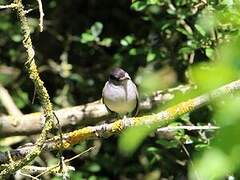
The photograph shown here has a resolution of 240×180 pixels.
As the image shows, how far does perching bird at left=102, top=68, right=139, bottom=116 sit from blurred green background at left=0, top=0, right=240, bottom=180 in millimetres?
103

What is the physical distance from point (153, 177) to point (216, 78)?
3.81 meters

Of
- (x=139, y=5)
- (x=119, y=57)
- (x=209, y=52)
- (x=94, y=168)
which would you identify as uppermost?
(x=139, y=5)

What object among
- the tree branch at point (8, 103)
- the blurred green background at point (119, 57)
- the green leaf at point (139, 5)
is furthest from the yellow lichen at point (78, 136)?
the tree branch at point (8, 103)

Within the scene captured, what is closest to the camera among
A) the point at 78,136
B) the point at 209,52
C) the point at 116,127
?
the point at 116,127

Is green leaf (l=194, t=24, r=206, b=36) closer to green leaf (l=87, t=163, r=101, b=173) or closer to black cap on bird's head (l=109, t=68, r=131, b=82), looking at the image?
black cap on bird's head (l=109, t=68, r=131, b=82)

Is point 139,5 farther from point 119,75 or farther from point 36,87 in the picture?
point 36,87

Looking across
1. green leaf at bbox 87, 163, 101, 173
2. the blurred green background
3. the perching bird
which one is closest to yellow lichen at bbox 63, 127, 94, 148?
the blurred green background

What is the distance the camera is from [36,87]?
2.14 meters

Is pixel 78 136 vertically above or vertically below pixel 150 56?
below

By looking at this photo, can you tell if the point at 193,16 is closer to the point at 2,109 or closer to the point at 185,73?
the point at 185,73

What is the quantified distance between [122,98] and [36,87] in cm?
153

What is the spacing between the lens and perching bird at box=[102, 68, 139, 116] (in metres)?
3.58

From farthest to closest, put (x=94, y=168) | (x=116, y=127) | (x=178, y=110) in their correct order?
(x=94, y=168)
(x=116, y=127)
(x=178, y=110)

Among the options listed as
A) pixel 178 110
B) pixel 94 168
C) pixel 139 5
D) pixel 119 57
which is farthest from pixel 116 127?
pixel 119 57
